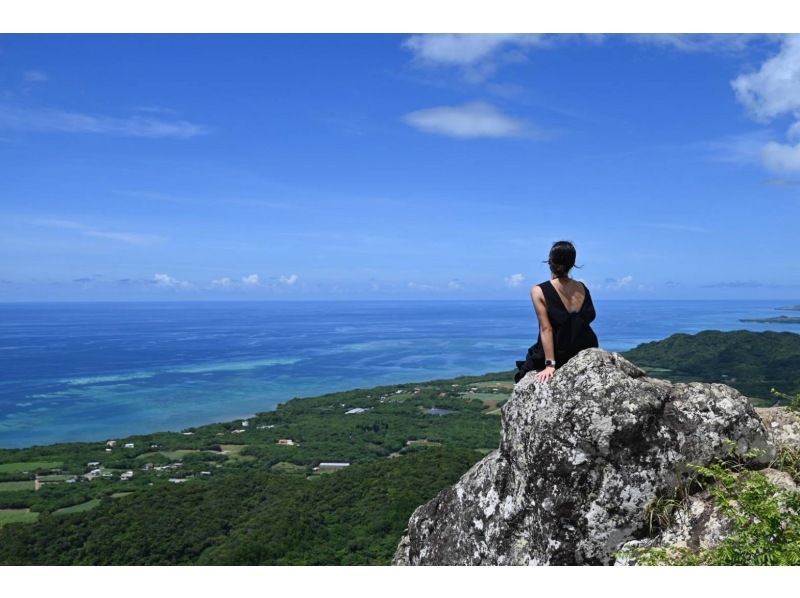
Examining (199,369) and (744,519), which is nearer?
(744,519)

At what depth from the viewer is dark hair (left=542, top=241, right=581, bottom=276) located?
590 centimetres

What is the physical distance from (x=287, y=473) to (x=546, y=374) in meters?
47.9

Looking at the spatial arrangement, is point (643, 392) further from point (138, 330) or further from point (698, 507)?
point (138, 330)

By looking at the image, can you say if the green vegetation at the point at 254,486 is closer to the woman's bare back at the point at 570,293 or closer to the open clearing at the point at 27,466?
the open clearing at the point at 27,466

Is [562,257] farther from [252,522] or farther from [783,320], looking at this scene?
[783,320]

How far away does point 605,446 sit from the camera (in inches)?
209

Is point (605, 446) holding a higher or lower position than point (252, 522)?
higher

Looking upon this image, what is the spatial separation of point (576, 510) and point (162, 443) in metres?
63.9

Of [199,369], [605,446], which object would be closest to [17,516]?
[605,446]

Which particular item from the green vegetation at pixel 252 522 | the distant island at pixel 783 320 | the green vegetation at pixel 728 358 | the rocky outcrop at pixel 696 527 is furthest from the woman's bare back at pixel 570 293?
the distant island at pixel 783 320

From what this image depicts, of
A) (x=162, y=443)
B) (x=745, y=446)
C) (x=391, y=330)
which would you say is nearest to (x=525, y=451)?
(x=745, y=446)

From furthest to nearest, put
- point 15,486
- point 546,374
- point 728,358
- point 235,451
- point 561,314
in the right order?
1. point 728,358
2. point 235,451
3. point 15,486
4. point 561,314
5. point 546,374

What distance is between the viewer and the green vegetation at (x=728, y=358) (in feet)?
192

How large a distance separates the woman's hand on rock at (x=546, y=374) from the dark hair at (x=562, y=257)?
961mm
